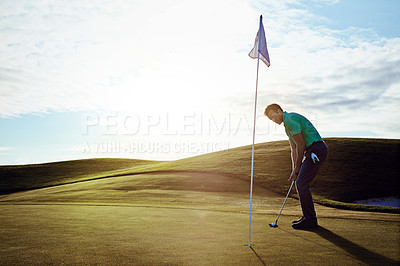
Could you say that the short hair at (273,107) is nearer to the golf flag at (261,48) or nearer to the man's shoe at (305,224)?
the golf flag at (261,48)

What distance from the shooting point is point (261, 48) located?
8.19 meters

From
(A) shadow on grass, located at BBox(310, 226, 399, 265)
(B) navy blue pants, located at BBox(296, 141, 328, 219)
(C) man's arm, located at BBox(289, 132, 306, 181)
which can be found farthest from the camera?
(B) navy blue pants, located at BBox(296, 141, 328, 219)

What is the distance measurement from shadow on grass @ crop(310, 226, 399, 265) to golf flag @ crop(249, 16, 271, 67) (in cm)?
435


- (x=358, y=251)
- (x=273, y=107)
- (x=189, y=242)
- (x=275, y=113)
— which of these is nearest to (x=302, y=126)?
(x=275, y=113)

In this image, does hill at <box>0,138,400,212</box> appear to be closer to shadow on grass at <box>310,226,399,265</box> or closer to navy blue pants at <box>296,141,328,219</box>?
navy blue pants at <box>296,141,328,219</box>

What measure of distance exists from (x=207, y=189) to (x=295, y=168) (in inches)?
681

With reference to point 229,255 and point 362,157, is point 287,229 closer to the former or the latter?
point 229,255

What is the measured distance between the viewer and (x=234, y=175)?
28953mm

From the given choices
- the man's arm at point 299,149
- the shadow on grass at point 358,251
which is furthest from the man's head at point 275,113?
the shadow on grass at point 358,251

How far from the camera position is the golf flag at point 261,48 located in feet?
26.5

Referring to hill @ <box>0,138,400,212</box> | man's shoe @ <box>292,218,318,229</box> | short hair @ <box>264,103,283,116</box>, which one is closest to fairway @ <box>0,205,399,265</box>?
man's shoe @ <box>292,218,318,229</box>

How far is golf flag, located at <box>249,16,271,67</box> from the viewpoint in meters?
8.08

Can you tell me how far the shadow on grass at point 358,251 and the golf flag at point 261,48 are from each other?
14.3ft

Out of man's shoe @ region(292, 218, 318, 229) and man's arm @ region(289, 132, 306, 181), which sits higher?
man's arm @ region(289, 132, 306, 181)
